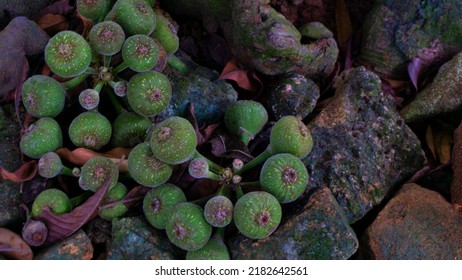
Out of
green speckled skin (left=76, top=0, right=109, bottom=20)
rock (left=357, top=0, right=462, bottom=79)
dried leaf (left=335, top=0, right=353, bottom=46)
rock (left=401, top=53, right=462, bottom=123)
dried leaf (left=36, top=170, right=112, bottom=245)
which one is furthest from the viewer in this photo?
dried leaf (left=335, top=0, right=353, bottom=46)

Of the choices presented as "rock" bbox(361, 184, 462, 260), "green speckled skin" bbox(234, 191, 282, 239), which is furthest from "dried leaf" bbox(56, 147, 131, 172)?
"rock" bbox(361, 184, 462, 260)

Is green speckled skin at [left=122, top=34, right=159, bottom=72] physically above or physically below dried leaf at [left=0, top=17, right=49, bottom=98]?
above

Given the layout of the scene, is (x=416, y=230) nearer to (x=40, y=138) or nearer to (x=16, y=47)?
(x=40, y=138)

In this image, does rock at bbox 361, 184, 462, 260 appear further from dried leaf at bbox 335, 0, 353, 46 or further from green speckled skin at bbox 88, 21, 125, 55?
green speckled skin at bbox 88, 21, 125, 55

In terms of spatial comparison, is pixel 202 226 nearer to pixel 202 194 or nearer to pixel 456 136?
pixel 202 194

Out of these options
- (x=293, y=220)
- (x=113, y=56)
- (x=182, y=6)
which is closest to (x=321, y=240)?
(x=293, y=220)

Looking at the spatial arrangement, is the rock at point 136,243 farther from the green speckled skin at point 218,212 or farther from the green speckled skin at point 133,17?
the green speckled skin at point 133,17
